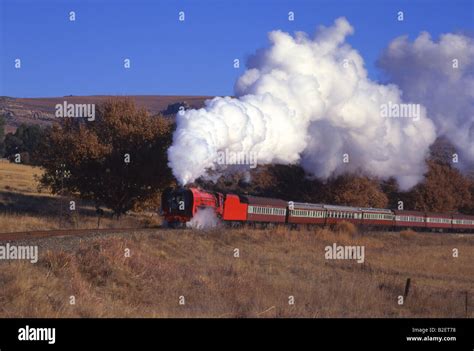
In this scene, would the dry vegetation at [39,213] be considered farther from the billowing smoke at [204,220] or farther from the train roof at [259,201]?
the train roof at [259,201]

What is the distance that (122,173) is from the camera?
141 ft

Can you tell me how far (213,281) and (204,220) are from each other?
631 inches

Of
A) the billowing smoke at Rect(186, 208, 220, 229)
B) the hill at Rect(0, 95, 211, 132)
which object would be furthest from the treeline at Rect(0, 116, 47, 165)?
the billowing smoke at Rect(186, 208, 220, 229)

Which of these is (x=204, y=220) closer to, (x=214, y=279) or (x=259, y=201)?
(x=259, y=201)

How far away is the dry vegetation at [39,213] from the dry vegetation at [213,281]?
7426mm

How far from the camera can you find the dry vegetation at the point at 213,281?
45.7ft

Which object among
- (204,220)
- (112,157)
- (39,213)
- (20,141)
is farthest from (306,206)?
(20,141)

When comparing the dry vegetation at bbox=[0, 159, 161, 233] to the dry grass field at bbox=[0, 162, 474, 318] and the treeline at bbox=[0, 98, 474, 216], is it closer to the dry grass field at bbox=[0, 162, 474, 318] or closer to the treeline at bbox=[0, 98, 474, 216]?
the dry grass field at bbox=[0, 162, 474, 318]

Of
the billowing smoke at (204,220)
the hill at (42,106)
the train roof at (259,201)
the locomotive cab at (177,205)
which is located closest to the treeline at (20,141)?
the hill at (42,106)

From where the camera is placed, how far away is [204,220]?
34844 mm

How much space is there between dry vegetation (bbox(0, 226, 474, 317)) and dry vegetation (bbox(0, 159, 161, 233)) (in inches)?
292
